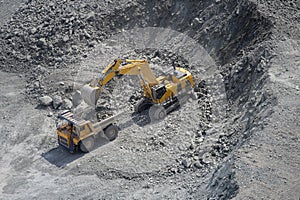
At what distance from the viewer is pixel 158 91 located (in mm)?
20562

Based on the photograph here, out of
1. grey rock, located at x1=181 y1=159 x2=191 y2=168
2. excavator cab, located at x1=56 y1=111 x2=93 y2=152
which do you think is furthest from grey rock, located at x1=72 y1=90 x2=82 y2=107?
grey rock, located at x1=181 y1=159 x2=191 y2=168

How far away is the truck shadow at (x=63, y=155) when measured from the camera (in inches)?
759

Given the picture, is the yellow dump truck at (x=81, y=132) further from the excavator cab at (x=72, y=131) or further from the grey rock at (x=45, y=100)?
the grey rock at (x=45, y=100)

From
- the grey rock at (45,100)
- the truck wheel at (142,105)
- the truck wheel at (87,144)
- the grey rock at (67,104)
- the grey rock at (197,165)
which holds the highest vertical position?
the grey rock at (45,100)

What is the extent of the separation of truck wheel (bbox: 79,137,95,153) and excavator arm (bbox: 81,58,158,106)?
149 centimetres

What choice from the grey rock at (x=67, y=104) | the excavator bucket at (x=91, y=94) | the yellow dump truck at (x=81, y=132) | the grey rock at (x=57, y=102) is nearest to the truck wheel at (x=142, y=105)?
the yellow dump truck at (x=81, y=132)

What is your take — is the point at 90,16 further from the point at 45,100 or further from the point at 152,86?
the point at 152,86

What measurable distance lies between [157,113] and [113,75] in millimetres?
2509

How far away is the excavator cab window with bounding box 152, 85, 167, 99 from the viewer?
20.5 m

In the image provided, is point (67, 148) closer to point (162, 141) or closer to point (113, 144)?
point (113, 144)

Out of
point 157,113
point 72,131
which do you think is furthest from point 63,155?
point 157,113

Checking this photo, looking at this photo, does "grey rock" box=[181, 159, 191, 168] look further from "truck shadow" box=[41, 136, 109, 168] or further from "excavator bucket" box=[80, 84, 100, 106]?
"excavator bucket" box=[80, 84, 100, 106]

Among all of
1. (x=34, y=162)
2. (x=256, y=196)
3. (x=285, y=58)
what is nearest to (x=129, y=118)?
(x=34, y=162)

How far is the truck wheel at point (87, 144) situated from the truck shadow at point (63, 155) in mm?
220
